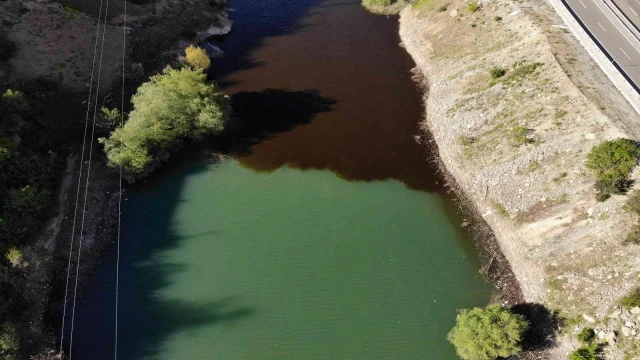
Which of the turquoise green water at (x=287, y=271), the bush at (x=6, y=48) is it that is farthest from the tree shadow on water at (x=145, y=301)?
the bush at (x=6, y=48)

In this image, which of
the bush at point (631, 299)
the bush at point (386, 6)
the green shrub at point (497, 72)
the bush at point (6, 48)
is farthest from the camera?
the bush at point (386, 6)

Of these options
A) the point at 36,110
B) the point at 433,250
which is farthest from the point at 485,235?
the point at 36,110

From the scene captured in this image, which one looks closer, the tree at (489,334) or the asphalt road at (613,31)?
the tree at (489,334)

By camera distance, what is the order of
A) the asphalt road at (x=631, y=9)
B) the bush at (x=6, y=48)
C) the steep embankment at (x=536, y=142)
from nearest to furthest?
the steep embankment at (x=536, y=142), the asphalt road at (x=631, y=9), the bush at (x=6, y=48)

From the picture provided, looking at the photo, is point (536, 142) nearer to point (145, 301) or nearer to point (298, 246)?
point (298, 246)

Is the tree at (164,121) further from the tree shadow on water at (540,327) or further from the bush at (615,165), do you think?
the bush at (615,165)

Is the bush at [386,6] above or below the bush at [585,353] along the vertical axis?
above

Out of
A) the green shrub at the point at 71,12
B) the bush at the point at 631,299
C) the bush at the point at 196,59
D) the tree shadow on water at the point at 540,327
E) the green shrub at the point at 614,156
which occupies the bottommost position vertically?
the tree shadow on water at the point at 540,327

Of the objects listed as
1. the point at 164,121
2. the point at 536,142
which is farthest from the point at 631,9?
the point at 164,121
